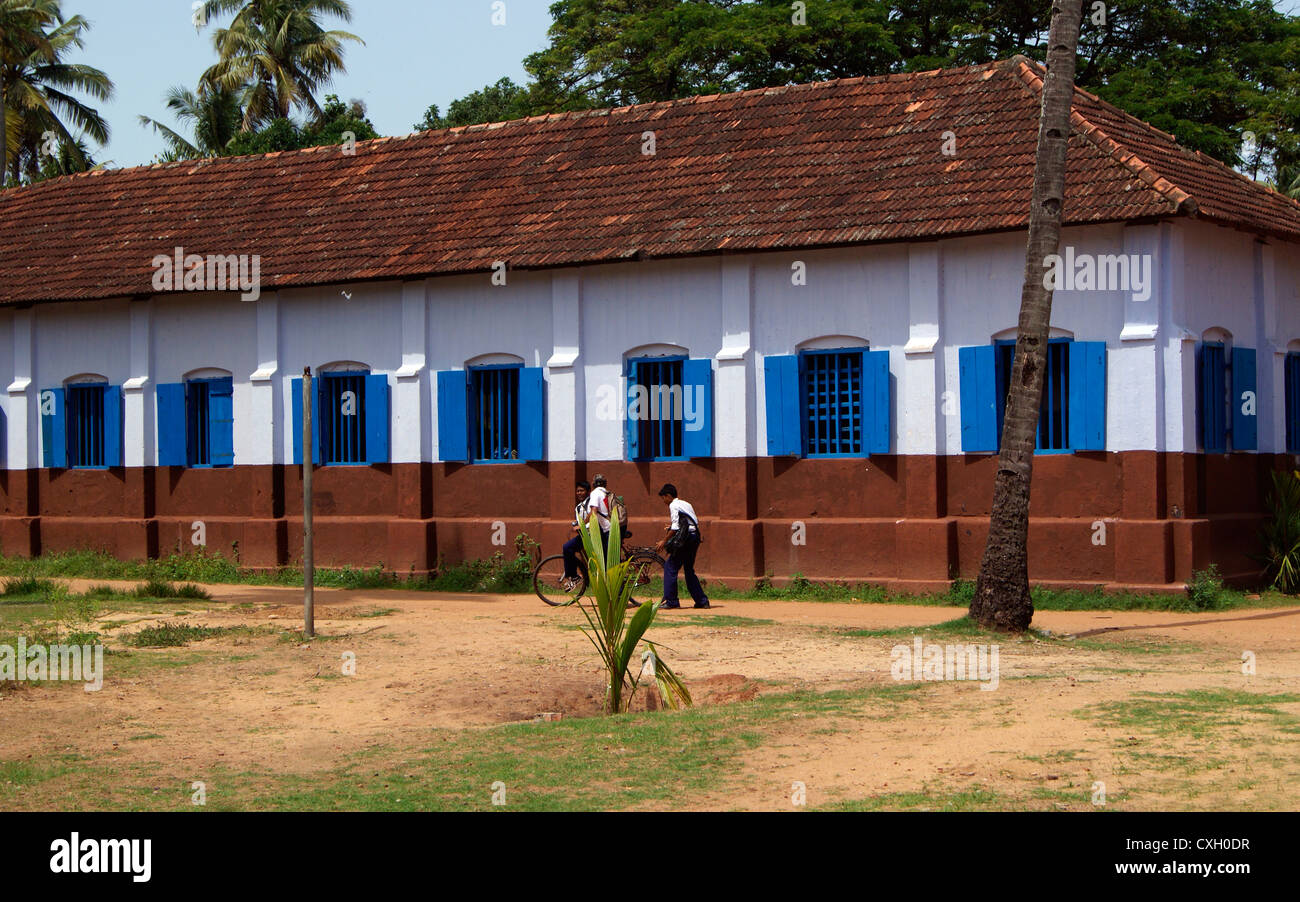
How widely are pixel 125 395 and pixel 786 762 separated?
55.9ft

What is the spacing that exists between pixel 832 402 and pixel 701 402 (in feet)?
5.40

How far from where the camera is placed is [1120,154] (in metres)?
17.1

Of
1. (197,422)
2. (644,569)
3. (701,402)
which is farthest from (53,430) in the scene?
(701,402)

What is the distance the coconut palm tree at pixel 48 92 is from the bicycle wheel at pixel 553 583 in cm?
2797

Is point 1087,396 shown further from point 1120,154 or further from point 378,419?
point 378,419

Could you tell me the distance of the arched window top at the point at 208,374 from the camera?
22.1m

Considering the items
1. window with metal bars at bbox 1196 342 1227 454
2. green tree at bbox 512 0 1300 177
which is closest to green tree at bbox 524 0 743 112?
green tree at bbox 512 0 1300 177

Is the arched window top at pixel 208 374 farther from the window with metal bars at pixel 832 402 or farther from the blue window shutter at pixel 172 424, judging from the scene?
the window with metal bars at pixel 832 402

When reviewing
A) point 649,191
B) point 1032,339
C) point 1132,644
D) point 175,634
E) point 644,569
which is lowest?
point 1132,644

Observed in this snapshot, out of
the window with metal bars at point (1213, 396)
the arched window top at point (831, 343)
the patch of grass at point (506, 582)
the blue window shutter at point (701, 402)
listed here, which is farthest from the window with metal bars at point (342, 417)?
the window with metal bars at point (1213, 396)

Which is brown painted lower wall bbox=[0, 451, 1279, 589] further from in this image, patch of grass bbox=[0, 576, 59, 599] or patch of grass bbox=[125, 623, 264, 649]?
patch of grass bbox=[125, 623, 264, 649]

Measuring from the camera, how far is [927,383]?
57.9 feet

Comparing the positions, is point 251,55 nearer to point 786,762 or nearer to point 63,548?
point 63,548

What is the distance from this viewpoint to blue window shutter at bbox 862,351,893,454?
17828 millimetres
